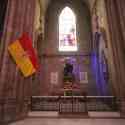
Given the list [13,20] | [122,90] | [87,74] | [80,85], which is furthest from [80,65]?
[13,20]

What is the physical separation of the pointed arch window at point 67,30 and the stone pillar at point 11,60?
5.74 m

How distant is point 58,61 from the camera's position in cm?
1070

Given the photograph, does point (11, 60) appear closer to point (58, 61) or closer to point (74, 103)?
point (74, 103)

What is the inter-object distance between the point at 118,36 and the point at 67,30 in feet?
21.4

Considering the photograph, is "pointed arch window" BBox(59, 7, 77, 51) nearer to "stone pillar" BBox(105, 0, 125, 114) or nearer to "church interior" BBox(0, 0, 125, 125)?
"church interior" BBox(0, 0, 125, 125)

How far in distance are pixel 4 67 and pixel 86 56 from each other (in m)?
7.36

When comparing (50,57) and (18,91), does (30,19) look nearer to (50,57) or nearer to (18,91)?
(18,91)

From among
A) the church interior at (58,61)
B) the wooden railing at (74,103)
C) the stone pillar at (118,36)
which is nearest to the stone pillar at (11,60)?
the church interior at (58,61)

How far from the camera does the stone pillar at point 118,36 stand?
16.9 feet

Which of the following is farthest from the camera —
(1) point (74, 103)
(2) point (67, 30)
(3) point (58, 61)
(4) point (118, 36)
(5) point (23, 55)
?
(2) point (67, 30)

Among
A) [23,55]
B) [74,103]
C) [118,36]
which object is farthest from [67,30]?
[23,55]

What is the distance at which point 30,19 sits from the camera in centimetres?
568

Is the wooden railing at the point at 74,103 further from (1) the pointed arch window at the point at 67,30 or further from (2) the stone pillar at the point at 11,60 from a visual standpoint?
(1) the pointed arch window at the point at 67,30

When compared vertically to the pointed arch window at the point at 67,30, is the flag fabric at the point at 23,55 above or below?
below
